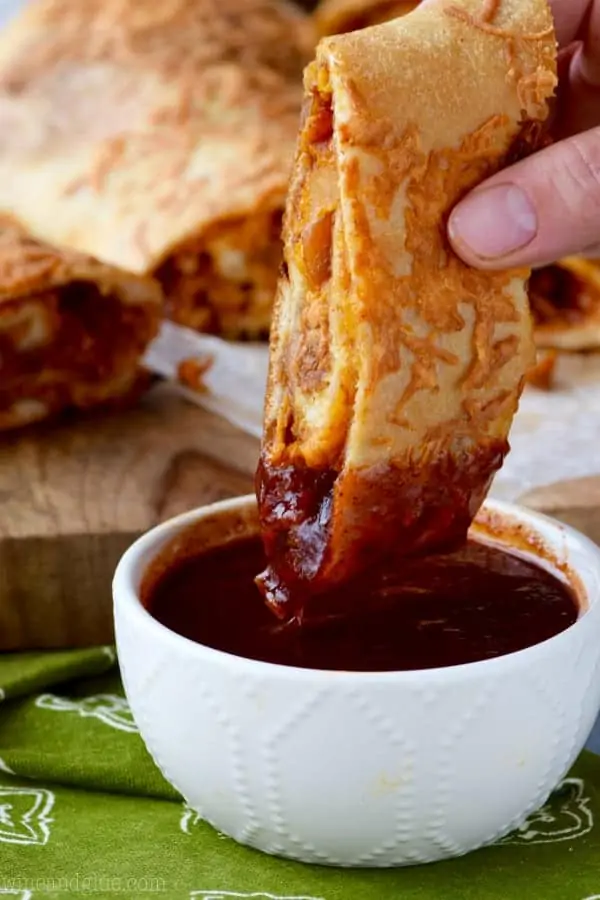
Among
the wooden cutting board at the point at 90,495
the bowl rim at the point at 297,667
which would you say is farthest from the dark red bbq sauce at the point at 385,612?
the wooden cutting board at the point at 90,495

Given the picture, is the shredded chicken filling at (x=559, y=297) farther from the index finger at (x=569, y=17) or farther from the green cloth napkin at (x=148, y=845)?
the green cloth napkin at (x=148, y=845)

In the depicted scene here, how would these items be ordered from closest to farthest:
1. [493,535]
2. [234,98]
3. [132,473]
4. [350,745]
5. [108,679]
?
[350,745] → [493,535] → [108,679] → [132,473] → [234,98]

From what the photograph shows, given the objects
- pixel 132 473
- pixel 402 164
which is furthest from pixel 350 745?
pixel 132 473

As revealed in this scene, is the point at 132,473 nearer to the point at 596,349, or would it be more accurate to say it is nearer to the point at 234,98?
the point at 596,349

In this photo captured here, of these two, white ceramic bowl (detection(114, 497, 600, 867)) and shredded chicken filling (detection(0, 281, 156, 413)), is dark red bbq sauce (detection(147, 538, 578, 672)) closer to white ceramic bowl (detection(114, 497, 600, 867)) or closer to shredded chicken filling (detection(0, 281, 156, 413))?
white ceramic bowl (detection(114, 497, 600, 867))

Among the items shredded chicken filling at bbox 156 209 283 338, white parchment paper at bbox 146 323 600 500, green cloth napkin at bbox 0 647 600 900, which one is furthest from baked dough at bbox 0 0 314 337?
green cloth napkin at bbox 0 647 600 900

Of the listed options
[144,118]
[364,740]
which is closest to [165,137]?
[144,118]
